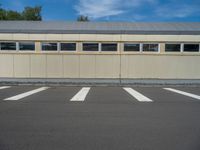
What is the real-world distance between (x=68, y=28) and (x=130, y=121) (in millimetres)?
13776

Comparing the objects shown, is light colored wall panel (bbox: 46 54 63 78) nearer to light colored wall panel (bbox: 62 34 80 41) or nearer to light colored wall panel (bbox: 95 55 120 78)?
light colored wall panel (bbox: 62 34 80 41)

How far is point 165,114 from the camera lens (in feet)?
25.0

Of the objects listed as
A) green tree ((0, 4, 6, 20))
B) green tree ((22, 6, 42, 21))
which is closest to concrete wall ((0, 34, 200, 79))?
green tree ((0, 4, 6, 20))

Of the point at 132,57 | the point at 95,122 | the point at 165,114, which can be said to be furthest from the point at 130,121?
the point at 132,57

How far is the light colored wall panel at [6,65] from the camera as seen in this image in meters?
18.2

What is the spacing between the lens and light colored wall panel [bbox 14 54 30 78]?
18230 millimetres

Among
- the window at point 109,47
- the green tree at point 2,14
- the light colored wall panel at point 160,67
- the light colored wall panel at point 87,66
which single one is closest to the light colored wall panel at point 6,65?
the light colored wall panel at point 87,66

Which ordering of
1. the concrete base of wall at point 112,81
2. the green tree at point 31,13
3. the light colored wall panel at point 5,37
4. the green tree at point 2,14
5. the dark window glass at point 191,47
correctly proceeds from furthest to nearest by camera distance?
the green tree at point 31,13, the green tree at point 2,14, the dark window glass at point 191,47, the light colored wall panel at point 5,37, the concrete base of wall at point 112,81

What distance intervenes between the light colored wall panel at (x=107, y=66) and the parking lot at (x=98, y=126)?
909 centimetres

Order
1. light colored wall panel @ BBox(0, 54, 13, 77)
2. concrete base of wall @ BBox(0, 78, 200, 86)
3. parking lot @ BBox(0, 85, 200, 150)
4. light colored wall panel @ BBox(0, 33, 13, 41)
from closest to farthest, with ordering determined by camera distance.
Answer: parking lot @ BBox(0, 85, 200, 150)
concrete base of wall @ BBox(0, 78, 200, 86)
light colored wall panel @ BBox(0, 33, 13, 41)
light colored wall panel @ BBox(0, 54, 13, 77)

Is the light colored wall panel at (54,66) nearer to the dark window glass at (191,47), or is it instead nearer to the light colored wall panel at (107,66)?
the light colored wall panel at (107,66)

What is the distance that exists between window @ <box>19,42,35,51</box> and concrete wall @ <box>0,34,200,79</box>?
310 mm

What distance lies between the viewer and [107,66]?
18234 mm

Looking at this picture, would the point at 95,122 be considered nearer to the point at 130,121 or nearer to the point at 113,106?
the point at 130,121
